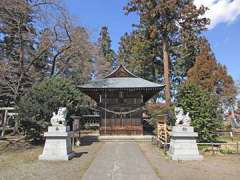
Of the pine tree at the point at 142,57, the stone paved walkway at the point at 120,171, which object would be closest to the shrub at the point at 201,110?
the stone paved walkway at the point at 120,171

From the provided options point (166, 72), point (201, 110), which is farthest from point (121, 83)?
point (166, 72)

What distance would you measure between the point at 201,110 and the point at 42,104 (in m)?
8.66

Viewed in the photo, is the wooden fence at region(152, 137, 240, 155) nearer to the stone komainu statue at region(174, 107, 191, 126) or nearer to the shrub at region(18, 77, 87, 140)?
Result: the stone komainu statue at region(174, 107, 191, 126)

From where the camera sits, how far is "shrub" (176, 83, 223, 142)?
46.5 ft

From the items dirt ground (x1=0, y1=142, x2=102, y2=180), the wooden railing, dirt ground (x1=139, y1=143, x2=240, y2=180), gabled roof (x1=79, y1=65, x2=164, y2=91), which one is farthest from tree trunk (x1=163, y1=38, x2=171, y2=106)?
dirt ground (x1=0, y1=142, x2=102, y2=180)

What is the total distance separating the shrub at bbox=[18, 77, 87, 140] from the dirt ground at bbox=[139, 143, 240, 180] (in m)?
7.19

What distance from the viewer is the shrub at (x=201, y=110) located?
14.2m

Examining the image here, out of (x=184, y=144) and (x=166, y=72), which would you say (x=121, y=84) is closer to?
(x=166, y=72)

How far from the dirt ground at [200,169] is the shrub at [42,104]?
719 centimetres

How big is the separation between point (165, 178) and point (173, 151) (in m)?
3.28

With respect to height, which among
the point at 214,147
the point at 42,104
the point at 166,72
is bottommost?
the point at 214,147

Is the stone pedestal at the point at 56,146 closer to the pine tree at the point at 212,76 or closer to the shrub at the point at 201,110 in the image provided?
→ the shrub at the point at 201,110

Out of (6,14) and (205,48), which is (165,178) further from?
(205,48)

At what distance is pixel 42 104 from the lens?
14.9 meters
